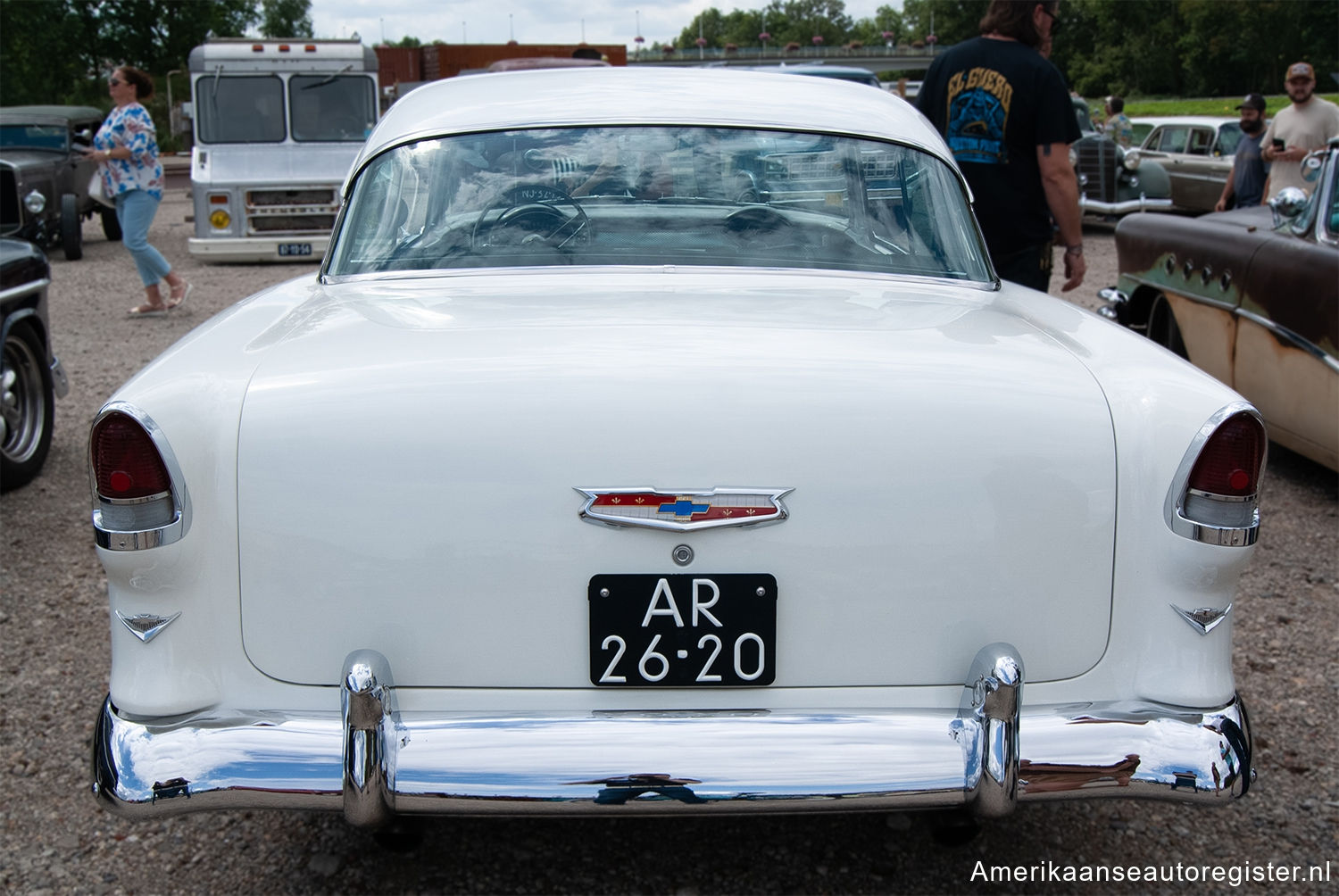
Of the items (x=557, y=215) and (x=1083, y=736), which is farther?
(x=557, y=215)

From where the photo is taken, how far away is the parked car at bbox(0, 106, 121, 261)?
46.8 feet

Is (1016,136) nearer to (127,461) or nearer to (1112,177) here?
(127,461)

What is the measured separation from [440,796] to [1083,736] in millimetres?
1082

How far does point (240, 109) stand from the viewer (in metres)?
13.6

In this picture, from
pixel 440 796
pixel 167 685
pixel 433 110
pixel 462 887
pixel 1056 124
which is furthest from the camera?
pixel 1056 124

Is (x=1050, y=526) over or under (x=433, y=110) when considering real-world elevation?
under

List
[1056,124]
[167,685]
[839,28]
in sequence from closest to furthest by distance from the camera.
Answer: [167,685], [1056,124], [839,28]

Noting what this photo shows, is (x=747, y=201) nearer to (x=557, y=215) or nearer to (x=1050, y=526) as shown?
(x=557, y=215)

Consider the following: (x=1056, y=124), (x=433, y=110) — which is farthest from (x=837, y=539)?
(x=1056, y=124)

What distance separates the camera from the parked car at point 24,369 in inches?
215

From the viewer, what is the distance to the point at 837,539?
7.10 ft

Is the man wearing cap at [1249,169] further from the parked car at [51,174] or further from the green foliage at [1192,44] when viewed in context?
the green foliage at [1192,44]

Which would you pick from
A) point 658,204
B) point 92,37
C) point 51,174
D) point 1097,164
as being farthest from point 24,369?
point 92,37

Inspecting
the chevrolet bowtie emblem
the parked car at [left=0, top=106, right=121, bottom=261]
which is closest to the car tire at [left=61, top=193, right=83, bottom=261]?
the parked car at [left=0, top=106, right=121, bottom=261]
